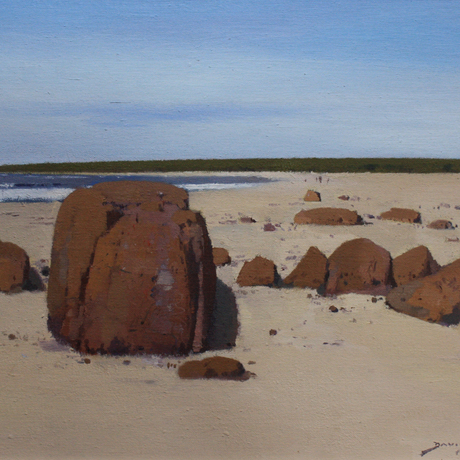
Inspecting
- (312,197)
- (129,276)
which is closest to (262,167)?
(312,197)

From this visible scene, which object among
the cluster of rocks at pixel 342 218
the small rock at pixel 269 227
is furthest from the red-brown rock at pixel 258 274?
the cluster of rocks at pixel 342 218

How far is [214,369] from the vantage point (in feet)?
13.7

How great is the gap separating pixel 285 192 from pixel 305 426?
44.3ft

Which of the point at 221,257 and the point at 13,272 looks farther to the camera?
the point at 221,257

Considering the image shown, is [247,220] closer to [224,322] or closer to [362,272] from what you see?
[362,272]

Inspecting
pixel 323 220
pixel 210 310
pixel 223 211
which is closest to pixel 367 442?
pixel 210 310

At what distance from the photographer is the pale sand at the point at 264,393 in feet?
10.9

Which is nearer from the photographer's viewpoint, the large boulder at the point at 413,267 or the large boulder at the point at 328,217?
the large boulder at the point at 413,267

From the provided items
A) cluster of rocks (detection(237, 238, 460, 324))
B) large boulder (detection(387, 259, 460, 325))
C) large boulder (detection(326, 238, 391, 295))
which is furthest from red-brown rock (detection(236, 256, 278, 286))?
large boulder (detection(387, 259, 460, 325))

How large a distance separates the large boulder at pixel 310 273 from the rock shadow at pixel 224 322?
838 millimetres

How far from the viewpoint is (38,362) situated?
441 centimetres

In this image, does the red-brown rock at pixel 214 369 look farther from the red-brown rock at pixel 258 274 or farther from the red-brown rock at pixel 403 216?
the red-brown rock at pixel 403 216

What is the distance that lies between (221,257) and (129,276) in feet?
11.4
